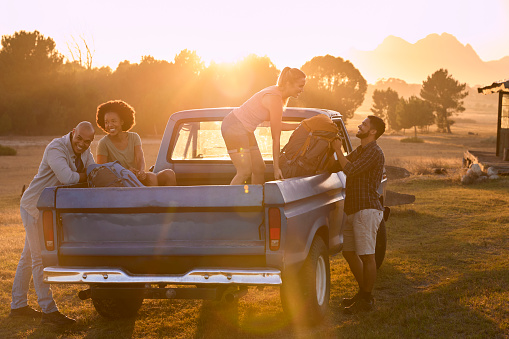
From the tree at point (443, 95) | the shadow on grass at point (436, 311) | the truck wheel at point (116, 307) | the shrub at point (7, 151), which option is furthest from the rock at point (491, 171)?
the tree at point (443, 95)

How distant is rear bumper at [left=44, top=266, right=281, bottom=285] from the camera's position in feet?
14.8

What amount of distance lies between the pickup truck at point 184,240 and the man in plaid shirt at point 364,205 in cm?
106

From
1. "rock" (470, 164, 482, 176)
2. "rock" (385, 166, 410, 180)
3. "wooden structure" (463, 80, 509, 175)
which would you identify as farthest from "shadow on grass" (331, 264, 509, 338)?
"rock" (385, 166, 410, 180)

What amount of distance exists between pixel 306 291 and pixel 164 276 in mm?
1200

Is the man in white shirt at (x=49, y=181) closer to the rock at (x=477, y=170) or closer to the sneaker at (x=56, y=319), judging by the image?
the sneaker at (x=56, y=319)

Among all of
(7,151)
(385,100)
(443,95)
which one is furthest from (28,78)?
(385,100)

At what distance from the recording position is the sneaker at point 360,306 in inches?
244

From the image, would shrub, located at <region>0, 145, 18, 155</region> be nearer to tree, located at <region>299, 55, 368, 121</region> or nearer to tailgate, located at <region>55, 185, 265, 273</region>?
tailgate, located at <region>55, 185, 265, 273</region>

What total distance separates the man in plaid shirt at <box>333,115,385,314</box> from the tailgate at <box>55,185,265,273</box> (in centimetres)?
175

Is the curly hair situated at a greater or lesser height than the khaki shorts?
greater

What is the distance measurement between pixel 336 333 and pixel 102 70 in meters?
71.7

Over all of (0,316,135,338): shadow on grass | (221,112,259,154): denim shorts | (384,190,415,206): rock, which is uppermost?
(221,112,259,154): denim shorts

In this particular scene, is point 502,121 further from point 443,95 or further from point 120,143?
point 443,95

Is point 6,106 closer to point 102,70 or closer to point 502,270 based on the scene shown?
point 102,70
